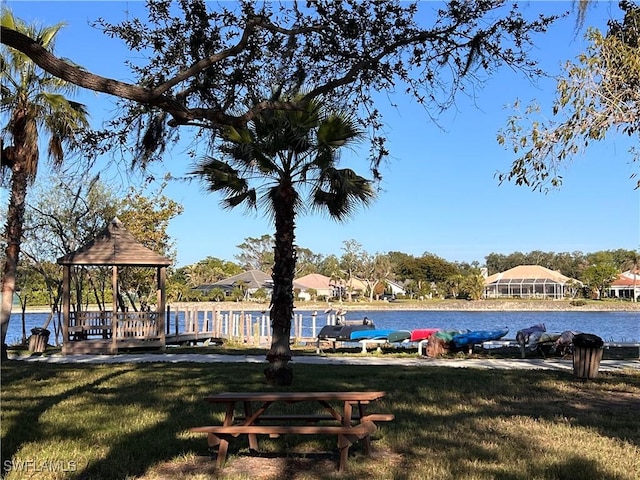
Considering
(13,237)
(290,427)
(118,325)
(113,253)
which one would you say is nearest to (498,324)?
(118,325)

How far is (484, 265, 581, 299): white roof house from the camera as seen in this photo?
301 ft

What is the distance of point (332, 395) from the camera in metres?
6.05

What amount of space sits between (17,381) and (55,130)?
24.1 ft

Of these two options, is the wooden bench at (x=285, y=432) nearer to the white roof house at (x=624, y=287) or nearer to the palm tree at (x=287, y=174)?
the palm tree at (x=287, y=174)

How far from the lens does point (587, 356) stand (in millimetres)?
12047

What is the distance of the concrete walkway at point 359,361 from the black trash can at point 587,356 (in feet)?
6.15

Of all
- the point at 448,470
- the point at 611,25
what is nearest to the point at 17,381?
the point at 448,470

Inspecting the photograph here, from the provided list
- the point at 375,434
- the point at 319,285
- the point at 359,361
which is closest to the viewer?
the point at 375,434

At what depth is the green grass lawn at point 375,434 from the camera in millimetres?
5668

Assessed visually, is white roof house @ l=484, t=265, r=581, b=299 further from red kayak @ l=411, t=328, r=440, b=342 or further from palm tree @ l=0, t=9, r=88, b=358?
palm tree @ l=0, t=9, r=88, b=358
